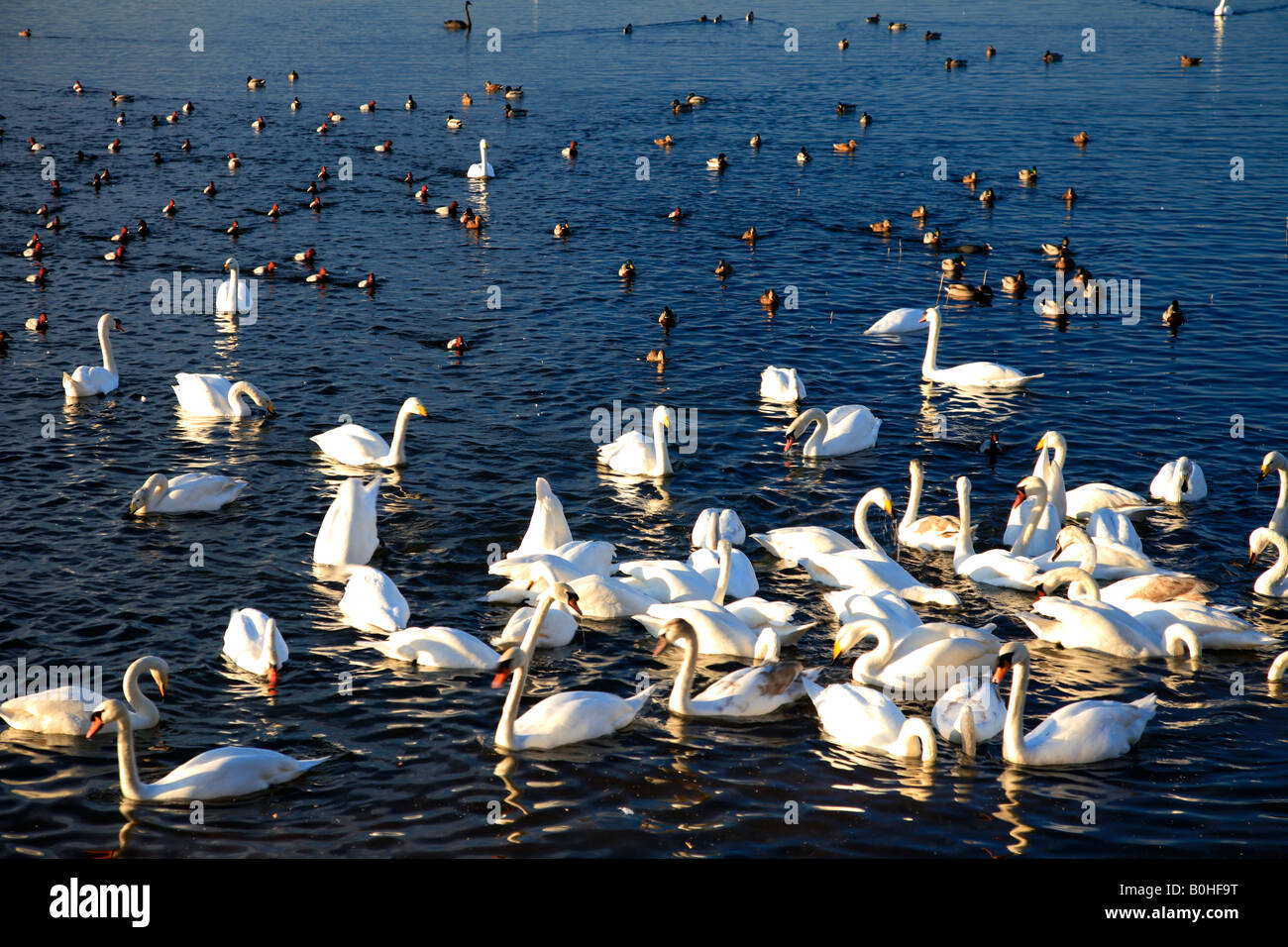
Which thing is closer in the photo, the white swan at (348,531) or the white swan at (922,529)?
the white swan at (348,531)

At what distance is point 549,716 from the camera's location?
516 inches

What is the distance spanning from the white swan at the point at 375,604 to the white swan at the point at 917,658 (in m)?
5.20

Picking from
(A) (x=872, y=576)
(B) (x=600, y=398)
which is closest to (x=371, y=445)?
(B) (x=600, y=398)

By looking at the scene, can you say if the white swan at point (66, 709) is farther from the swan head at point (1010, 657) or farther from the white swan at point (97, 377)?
the white swan at point (97, 377)

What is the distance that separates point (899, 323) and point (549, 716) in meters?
16.5

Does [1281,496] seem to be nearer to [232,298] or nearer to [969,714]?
[969,714]

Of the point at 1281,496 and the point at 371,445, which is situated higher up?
the point at 371,445

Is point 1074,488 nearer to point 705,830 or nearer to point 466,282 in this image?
point 705,830

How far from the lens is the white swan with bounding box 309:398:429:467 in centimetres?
2056

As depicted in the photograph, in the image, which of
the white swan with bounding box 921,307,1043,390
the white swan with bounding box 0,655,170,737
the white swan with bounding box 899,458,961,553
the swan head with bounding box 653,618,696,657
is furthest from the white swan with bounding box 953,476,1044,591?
the white swan with bounding box 0,655,170,737

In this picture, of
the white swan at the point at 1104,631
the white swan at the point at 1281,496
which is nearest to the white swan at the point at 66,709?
the white swan at the point at 1104,631

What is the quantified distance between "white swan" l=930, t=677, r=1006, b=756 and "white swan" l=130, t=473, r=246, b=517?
11.0m

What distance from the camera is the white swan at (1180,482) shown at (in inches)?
757

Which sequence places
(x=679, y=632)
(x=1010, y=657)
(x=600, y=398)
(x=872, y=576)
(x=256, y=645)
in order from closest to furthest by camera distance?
(x=1010, y=657)
(x=679, y=632)
(x=256, y=645)
(x=872, y=576)
(x=600, y=398)
